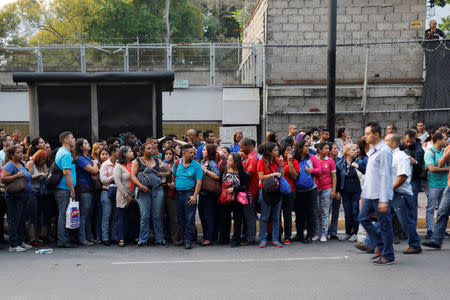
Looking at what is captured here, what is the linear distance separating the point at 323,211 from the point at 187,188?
2477 mm

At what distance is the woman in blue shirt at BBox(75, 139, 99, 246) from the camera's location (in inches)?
344

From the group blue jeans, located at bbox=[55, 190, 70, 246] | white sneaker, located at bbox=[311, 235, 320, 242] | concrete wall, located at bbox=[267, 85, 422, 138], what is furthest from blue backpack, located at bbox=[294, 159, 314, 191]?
concrete wall, located at bbox=[267, 85, 422, 138]

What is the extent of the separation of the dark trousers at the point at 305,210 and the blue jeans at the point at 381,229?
5.06 feet

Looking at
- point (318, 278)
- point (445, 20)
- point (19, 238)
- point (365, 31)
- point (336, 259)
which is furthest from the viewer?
point (445, 20)

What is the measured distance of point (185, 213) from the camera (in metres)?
8.63

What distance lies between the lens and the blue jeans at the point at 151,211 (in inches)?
341

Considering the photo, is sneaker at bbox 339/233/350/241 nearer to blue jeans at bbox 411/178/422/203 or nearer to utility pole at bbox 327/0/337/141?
blue jeans at bbox 411/178/422/203

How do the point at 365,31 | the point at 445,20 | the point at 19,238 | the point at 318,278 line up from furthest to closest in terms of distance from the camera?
the point at 445,20, the point at 365,31, the point at 19,238, the point at 318,278

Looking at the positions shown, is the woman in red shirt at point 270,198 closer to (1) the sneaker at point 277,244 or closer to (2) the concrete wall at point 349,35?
(1) the sneaker at point 277,244

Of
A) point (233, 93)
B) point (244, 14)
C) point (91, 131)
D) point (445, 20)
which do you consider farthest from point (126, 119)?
point (445, 20)

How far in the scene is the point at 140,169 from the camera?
8625mm

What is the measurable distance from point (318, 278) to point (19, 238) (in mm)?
5031

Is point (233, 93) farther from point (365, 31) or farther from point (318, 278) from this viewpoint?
point (318, 278)

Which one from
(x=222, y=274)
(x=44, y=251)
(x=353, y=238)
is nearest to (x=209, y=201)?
(x=222, y=274)
